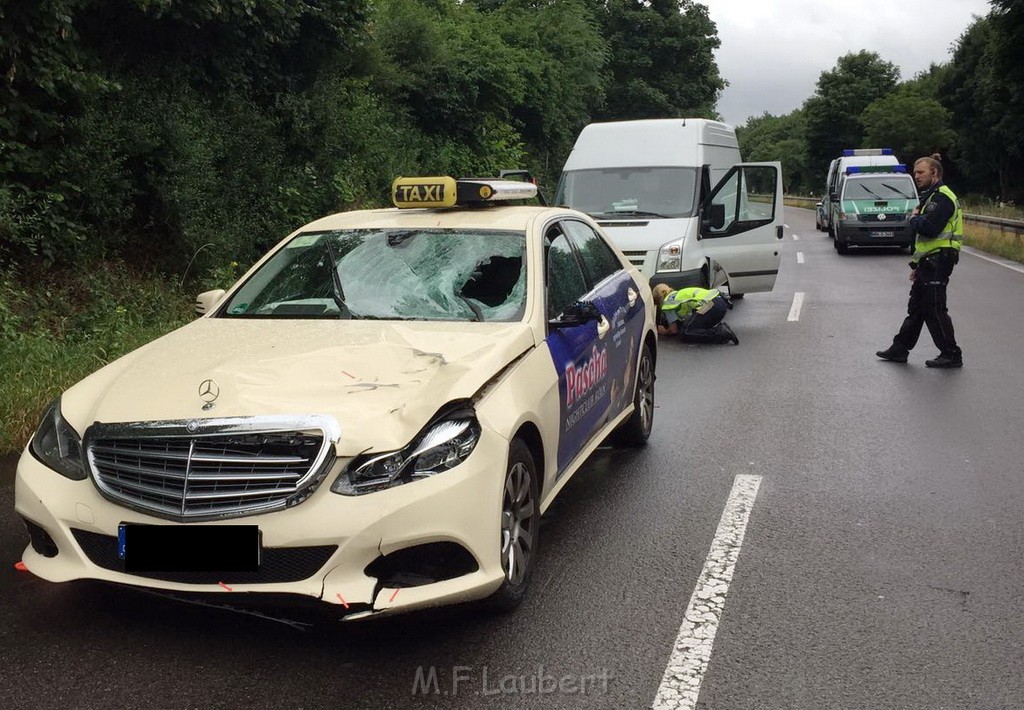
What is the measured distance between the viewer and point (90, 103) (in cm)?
1025

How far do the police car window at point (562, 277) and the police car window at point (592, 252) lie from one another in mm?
180

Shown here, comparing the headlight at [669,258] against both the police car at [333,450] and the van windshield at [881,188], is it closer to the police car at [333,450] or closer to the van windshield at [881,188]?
the police car at [333,450]

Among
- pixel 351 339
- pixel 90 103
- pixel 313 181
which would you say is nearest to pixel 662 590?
pixel 351 339

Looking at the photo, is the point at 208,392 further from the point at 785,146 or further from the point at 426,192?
the point at 785,146

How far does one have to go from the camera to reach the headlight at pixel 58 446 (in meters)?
4.02

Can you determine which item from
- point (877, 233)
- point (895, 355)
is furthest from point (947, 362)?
point (877, 233)

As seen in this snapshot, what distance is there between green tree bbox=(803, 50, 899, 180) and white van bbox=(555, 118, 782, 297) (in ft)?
251

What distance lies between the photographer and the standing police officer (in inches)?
393

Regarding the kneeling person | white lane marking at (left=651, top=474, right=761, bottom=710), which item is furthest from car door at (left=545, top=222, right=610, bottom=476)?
the kneeling person

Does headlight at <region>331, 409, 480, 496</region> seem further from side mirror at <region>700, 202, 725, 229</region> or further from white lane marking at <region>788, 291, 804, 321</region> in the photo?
white lane marking at <region>788, 291, 804, 321</region>

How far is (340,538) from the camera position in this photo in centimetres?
363

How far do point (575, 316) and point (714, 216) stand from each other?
791 cm

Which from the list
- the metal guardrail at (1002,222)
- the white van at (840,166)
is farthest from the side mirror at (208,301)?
the white van at (840,166)

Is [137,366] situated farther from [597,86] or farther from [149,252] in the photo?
[597,86]
